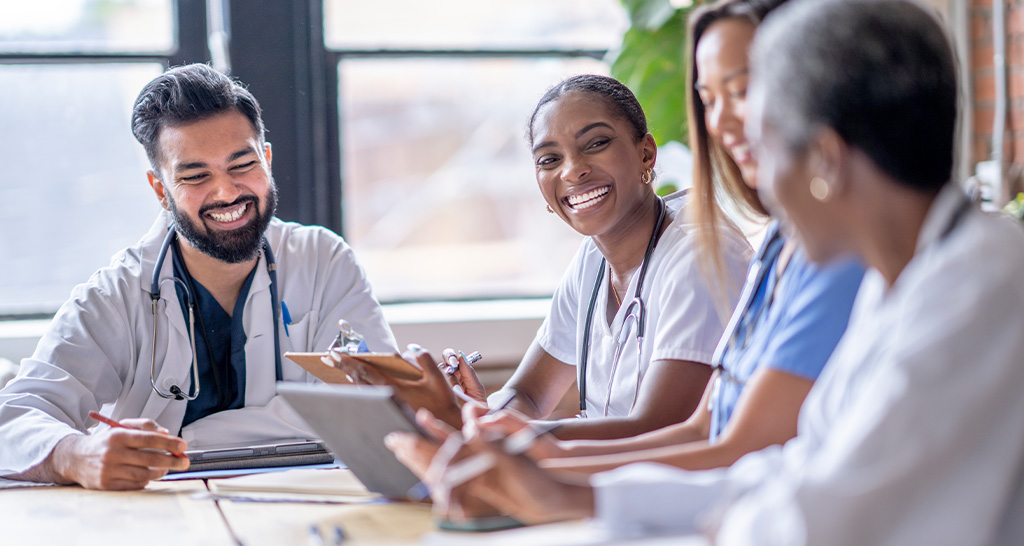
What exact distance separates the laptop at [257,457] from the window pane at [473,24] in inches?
78.7

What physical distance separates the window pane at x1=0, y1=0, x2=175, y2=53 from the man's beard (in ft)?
4.17

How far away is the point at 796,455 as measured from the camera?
1.00 m

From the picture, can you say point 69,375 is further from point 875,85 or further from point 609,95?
point 875,85

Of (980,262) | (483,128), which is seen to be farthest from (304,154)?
(980,262)

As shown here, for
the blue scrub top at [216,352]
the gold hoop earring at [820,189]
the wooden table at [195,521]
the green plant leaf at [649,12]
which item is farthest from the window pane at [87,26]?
the gold hoop earring at [820,189]

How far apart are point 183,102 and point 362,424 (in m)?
1.19

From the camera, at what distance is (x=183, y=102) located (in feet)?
7.15

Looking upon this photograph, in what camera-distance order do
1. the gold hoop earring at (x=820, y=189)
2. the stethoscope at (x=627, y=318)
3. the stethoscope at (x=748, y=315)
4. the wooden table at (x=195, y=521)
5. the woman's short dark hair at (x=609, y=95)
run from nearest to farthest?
1. the gold hoop earring at (x=820, y=189)
2. the wooden table at (x=195, y=521)
3. the stethoscope at (x=748, y=315)
4. the stethoscope at (x=627, y=318)
5. the woman's short dark hair at (x=609, y=95)

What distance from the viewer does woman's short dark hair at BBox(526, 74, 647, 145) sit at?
6.68 ft

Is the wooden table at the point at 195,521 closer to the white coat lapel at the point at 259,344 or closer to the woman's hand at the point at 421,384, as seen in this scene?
the woman's hand at the point at 421,384

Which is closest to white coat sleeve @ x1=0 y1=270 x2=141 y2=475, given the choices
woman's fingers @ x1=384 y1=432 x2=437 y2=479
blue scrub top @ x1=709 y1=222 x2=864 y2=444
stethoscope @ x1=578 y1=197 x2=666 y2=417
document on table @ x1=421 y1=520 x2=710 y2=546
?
woman's fingers @ x1=384 y1=432 x2=437 y2=479

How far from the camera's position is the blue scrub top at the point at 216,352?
215 centimetres

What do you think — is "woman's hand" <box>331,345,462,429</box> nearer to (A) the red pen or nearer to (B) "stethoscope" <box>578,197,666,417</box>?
(A) the red pen

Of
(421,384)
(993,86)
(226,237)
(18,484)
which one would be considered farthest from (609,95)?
(993,86)
